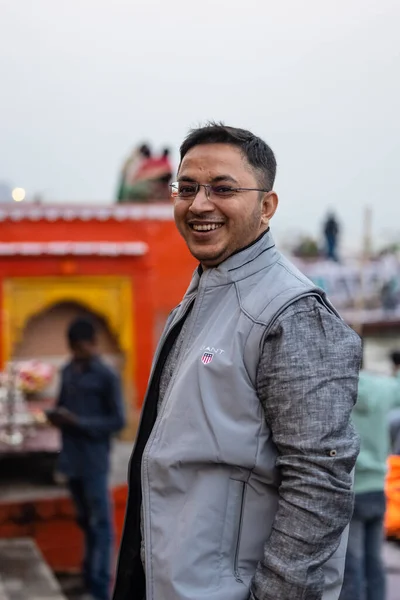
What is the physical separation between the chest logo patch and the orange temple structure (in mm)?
7957

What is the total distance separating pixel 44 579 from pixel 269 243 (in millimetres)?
3767

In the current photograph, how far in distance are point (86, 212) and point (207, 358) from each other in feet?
28.5

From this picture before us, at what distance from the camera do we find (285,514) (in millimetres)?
1511

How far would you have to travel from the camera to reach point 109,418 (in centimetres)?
498

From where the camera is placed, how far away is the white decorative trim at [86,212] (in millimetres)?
9852

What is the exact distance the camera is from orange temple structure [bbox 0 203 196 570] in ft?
31.3

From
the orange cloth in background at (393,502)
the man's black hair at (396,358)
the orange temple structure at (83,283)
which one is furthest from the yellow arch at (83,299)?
the orange cloth in background at (393,502)

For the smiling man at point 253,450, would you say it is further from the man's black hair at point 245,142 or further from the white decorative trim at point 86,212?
the white decorative trim at point 86,212

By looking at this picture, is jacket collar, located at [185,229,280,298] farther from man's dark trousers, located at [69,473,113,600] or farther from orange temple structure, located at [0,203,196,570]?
orange temple structure, located at [0,203,196,570]

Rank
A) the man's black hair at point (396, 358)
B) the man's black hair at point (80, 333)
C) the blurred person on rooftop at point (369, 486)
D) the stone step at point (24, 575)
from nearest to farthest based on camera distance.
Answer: the blurred person on rooftop at point (369, 486), the stone step at point (24, 575), the man's black hair at point (80, 333), the man's black hair at point (396, 358)

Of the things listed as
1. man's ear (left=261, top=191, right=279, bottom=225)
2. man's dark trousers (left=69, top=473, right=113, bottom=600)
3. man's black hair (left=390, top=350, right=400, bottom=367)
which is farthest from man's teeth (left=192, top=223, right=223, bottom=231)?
man's black hair (left=390, top=350, right=400, bottom=367)

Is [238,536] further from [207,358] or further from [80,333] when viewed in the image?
[80,333]

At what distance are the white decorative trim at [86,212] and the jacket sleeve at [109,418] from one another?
5263 millimetres

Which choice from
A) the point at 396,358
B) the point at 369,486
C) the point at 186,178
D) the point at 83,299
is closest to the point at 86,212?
the point at 83,299
